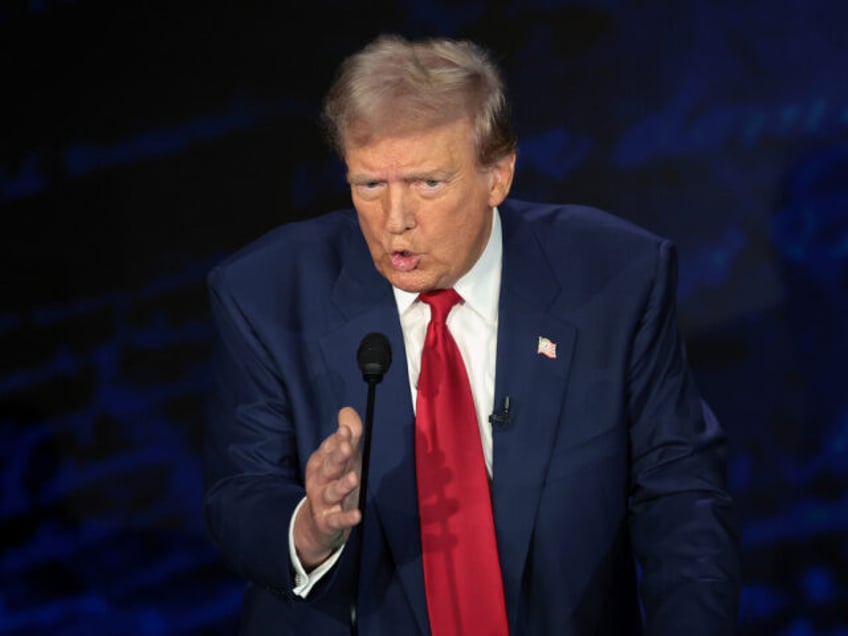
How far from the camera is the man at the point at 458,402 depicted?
2.35 metres

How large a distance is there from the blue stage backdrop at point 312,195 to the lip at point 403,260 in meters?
1.08

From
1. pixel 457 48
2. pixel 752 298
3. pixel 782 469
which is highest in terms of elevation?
pixel 457 48

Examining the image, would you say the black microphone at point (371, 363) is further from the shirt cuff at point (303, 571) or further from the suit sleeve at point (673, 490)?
the suit sleeve at point (673, 490)

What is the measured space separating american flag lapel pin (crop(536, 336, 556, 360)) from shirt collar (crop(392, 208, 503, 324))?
103mm

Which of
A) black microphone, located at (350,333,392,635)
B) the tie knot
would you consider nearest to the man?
the tie knot

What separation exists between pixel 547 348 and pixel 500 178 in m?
0.29

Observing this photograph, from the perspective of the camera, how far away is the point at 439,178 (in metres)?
2.37

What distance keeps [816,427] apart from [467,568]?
137 cm

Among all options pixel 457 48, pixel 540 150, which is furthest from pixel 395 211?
pixel 540 150

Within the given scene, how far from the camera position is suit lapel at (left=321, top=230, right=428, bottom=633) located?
2436 millimetres

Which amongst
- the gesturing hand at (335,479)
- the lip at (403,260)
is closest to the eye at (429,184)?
the lip at (403,260)

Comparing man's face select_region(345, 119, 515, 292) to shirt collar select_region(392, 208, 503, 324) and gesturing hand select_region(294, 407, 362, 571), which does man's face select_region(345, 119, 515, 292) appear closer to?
shirt collar select_region(392, 208, 503, 324)

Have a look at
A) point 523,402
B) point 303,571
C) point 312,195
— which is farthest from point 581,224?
point 312,195

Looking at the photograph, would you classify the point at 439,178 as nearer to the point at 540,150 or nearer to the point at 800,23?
the point at 540,150
